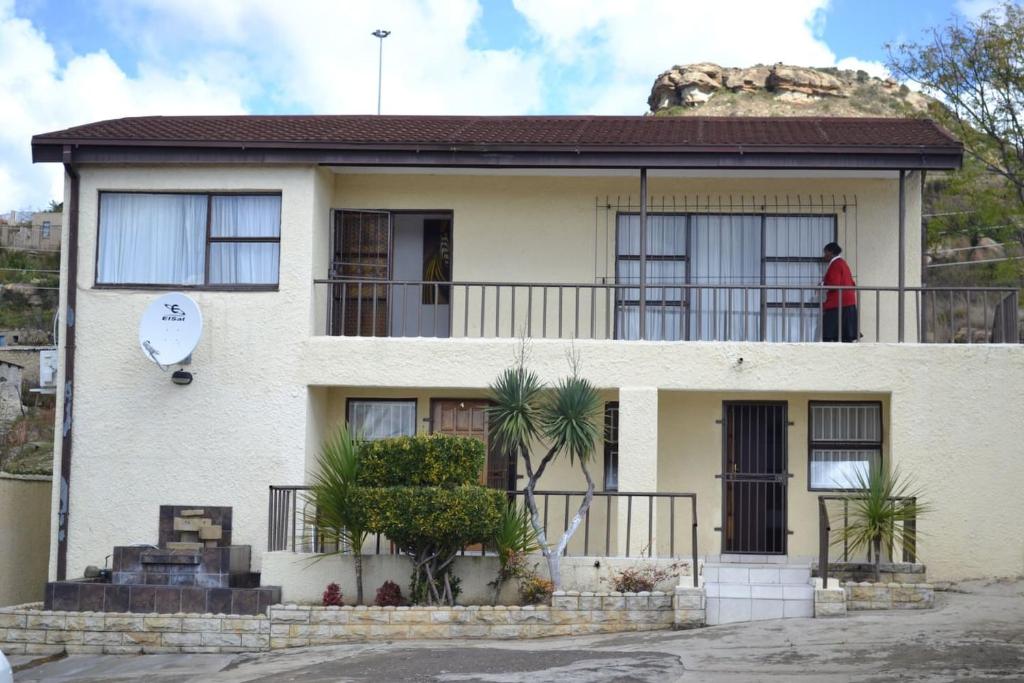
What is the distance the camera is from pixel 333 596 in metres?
14.9

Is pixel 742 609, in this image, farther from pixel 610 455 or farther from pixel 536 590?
pixel 610 455

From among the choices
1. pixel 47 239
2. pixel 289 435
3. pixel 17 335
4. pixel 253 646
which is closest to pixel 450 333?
pixel 289 435

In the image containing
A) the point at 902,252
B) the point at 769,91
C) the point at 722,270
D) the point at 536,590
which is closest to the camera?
the point at 536,590

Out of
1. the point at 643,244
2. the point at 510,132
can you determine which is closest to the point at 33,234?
the point at 510,132

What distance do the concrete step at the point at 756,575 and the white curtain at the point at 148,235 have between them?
Result: 7.44 metres

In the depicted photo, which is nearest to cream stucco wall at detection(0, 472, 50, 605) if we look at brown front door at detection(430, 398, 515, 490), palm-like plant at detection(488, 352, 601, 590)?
brown front door at detection(430, 398, 515, 490)

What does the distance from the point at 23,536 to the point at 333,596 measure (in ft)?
18.0

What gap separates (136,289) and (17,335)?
80.3ft

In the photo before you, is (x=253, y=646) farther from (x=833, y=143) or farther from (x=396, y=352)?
(x=833, y=143)

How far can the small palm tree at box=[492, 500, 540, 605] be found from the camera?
48.0 ft

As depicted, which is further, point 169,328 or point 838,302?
point 838,302

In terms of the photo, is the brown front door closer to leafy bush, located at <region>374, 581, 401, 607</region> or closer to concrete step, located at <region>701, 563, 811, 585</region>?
leafy bush, located at <region>374, 581, 401, 607</region>

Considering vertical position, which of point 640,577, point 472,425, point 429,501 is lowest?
point 640,577

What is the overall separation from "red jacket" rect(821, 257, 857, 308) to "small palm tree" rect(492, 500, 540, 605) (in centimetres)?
488
